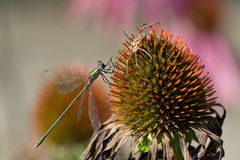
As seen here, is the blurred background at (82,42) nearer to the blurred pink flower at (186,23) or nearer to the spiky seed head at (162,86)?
the blurred pink flower at (186,23)

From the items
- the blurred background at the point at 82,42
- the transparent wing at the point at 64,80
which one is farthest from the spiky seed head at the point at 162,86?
the blurred background at the point at 82,42

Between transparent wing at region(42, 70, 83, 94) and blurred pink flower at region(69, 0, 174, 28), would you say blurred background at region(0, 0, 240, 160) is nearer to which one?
blurred pink flower at region(69, 0, 174, 28)

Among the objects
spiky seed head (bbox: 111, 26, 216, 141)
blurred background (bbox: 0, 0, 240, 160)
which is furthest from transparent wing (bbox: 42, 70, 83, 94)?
blurred background (bbox: 0, 0, 240, 160)

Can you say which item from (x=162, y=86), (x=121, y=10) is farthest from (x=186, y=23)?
(x=162, y=86)

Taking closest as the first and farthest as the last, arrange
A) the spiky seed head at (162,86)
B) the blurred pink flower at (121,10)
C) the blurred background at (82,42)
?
the spiky seed head at (162,86), the blurred pink flower at (121,10), the blurred background at (82,42)

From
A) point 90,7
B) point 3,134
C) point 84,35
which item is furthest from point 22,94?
point 90,7

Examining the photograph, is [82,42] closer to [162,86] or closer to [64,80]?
[64,80]

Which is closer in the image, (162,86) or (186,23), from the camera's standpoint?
(162,86)
